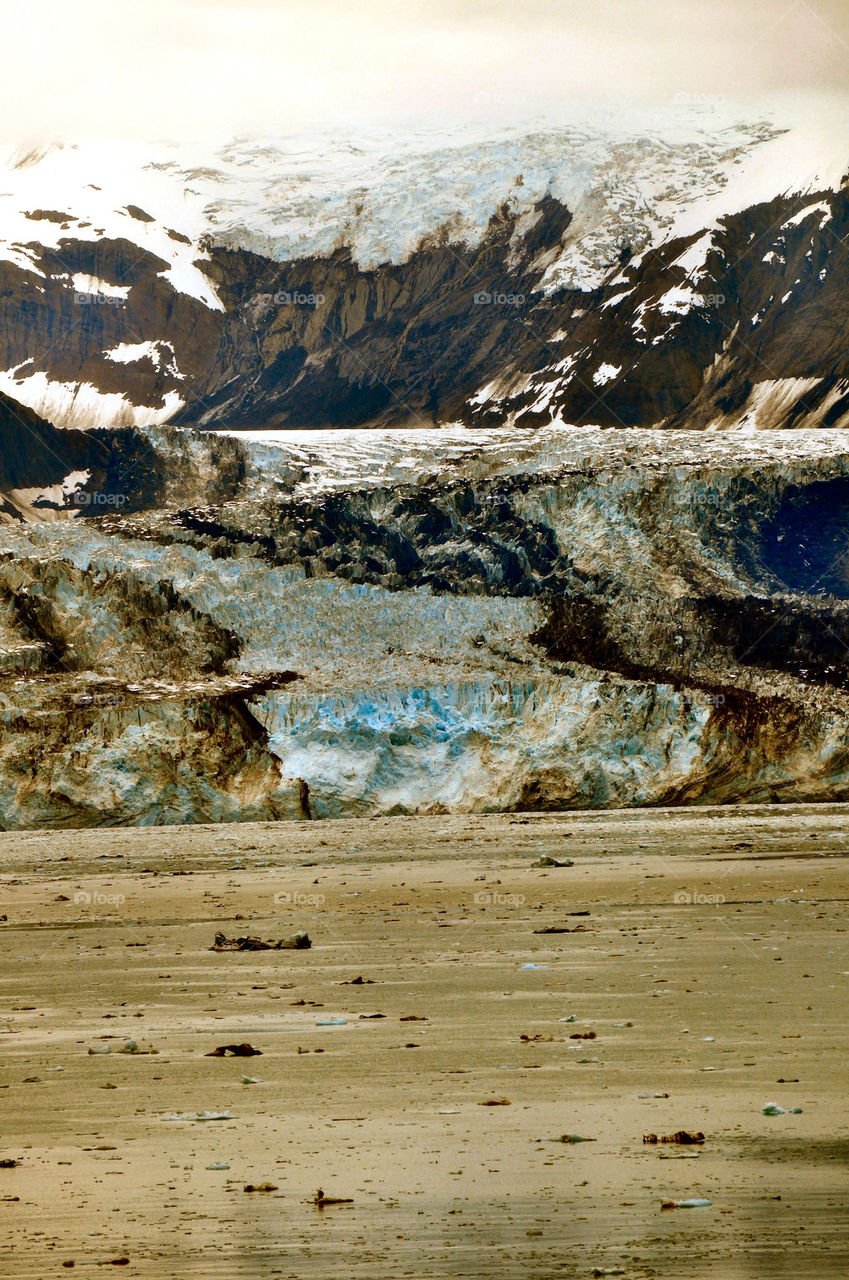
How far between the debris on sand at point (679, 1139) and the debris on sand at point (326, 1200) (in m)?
1.72

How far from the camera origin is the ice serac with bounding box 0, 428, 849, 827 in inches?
1599

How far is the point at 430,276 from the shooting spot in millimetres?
97750

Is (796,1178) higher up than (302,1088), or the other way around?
(796,1178)

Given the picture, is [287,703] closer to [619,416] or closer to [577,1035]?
[577,1035]

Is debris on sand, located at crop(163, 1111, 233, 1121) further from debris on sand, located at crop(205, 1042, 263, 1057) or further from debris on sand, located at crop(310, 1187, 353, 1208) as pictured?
debris on sand, located at crop(310, 1187, 353, 1208)

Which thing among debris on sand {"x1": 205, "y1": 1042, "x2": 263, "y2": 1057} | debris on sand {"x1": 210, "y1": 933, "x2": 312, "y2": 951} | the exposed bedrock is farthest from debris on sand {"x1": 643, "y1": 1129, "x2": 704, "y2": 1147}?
the exposed bedrock

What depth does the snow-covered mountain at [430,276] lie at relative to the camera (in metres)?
88.6

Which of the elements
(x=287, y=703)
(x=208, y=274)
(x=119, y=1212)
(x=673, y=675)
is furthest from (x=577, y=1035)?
(x=208, y=274)

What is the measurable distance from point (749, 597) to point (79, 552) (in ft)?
71.6

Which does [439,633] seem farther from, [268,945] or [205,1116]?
[205,1116]

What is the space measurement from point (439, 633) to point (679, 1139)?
3861cm

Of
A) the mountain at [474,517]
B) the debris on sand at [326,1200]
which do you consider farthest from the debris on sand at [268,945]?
the mountain at [474,517]

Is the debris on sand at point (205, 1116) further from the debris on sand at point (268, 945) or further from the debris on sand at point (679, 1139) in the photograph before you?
the debris on sand at point (268, 945)

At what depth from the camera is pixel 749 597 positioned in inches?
1957
